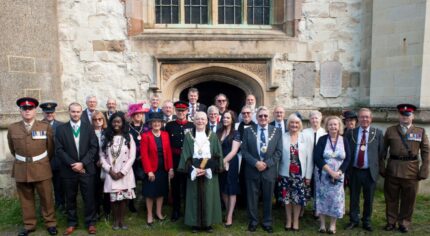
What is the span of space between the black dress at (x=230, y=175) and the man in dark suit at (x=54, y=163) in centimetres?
241

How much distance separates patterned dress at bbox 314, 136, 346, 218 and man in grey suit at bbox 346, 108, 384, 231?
317 millimetres

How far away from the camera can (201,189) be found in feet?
14.2

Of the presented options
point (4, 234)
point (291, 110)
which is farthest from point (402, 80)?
point (4, 234)

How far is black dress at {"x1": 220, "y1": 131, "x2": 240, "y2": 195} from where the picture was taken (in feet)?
15.1

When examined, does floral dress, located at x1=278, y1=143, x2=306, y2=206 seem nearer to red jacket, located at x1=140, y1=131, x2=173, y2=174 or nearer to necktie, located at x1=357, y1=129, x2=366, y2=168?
necktie, located at x1=357, y1=129, x2=366, y2=168

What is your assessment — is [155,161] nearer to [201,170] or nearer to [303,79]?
[201,170]

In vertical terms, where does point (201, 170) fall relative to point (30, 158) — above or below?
below

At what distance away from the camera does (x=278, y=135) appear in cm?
445

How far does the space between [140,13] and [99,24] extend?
80 centimetres

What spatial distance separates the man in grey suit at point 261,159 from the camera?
4383 millimetres

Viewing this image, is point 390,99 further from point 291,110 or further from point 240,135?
point 240,135

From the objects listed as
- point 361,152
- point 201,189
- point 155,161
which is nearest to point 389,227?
point 361,152

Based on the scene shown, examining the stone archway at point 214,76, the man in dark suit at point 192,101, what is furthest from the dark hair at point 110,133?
the stone archway at point 214,76

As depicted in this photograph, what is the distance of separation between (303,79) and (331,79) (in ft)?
1.88
